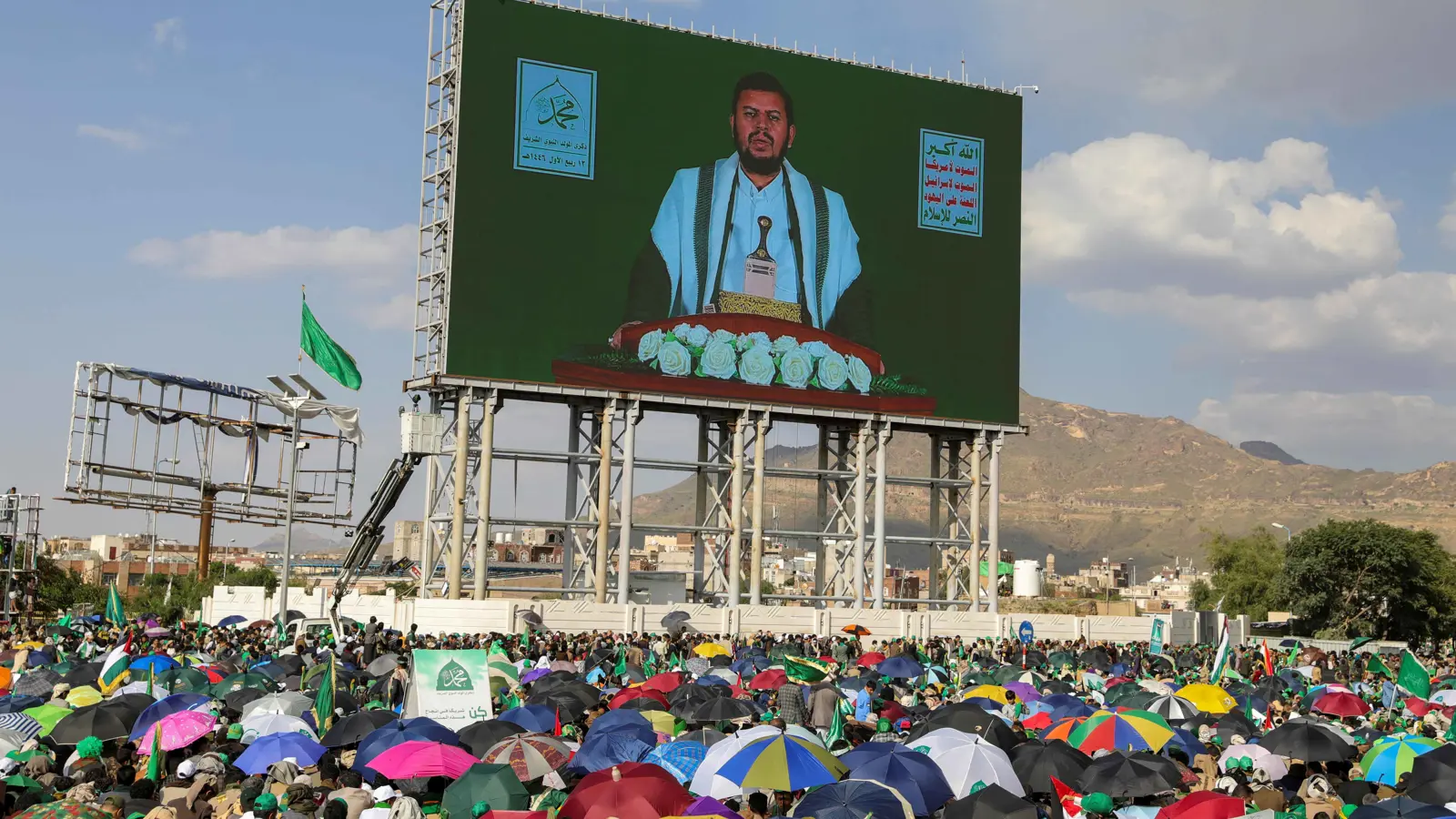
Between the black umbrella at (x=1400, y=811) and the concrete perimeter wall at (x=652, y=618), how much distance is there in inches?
1372

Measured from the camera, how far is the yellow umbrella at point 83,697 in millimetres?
19781

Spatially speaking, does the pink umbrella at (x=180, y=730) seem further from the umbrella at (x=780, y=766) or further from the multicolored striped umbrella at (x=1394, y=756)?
the multicolored striped umbrella at (x=1394, y=756)

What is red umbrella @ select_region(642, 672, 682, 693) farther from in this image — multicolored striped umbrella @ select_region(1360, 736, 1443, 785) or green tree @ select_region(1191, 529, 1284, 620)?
green tree @ select_region(1191, 529, 1284, 620)

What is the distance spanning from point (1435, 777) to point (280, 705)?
12.2m

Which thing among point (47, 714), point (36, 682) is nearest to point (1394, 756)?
point (47, 714)

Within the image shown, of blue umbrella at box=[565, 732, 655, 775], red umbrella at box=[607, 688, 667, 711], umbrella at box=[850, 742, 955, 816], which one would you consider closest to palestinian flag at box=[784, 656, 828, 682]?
red umbrella at box=[607, 688, 667, 711]

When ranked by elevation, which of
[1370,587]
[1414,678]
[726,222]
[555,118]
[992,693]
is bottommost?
[992,693]

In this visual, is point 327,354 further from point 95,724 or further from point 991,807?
point 991,807

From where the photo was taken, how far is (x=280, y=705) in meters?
18.4

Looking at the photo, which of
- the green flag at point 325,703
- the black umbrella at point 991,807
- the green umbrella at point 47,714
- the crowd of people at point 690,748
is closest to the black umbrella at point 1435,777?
the crowd of people at point 690,748

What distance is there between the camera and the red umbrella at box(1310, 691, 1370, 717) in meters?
23.4

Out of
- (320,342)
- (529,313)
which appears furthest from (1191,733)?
(529,313)

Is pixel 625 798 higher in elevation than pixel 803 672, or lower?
lower

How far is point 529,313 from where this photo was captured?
55.2 m
